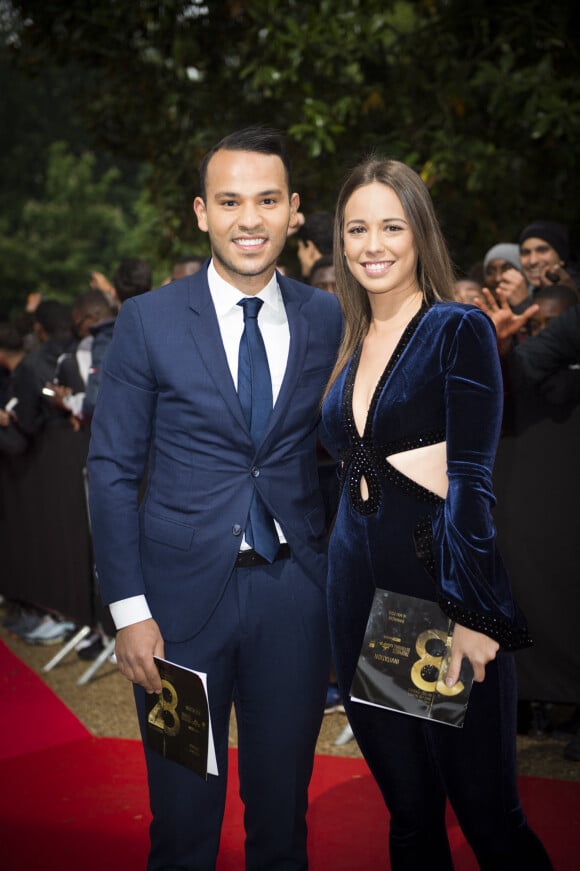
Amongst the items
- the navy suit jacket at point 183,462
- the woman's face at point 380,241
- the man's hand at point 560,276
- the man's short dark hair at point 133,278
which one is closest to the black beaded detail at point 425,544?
the navy suit jacket at point 183,462

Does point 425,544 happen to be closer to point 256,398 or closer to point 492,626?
point 492,626

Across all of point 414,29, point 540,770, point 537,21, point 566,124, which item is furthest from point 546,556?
point 414,29

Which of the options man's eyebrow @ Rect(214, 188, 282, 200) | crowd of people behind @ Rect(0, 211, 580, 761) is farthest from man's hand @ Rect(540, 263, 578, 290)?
man's eyebrow @ Rect(214, 188, 282, 200)

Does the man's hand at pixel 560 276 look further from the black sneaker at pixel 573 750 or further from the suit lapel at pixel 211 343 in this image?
the suit lapel at pixel 211 343

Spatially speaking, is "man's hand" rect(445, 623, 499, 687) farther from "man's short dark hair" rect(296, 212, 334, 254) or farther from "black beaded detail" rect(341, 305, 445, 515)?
"man's short dark hair" rect(296, 212, 334, 254)

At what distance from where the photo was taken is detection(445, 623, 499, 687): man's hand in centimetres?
250

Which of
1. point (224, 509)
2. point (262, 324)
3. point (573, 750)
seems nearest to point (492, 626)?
point (224, 509)

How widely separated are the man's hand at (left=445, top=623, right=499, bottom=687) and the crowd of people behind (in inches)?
24.2

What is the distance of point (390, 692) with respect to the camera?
260cm

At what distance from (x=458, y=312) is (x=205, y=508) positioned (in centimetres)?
80

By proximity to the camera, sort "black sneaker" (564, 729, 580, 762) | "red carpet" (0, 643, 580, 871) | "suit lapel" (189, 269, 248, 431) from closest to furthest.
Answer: "suit lapel" (189, 269, 248, 431)
"red carpet" (0, 643, 580, 871)
"black sneaker" (564, 729, 580, 762)

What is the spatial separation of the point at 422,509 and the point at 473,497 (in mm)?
171

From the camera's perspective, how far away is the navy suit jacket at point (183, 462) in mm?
2740

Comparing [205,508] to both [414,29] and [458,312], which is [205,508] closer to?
[458,312]
